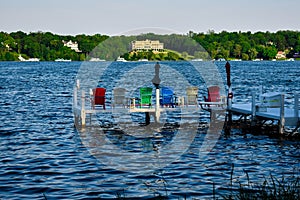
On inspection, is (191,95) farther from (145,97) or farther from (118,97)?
(118,97)

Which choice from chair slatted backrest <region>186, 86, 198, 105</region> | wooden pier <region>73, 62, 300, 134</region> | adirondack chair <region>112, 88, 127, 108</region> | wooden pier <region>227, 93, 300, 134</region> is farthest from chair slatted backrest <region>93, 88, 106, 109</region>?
wooden pier <region>227, 93, 300, 134</region>

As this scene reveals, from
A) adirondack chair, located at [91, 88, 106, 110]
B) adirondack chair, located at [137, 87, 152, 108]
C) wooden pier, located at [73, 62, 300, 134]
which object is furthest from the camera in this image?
adirondack chair, located at [137, 87, 152, 108]

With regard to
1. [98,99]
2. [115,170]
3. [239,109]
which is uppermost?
[98,99]

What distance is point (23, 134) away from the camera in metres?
25.4

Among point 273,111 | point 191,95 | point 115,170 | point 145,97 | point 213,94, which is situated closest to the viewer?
point 115,170

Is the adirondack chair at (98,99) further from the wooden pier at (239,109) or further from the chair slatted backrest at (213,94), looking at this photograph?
the chair slatted backrest at (213,94)

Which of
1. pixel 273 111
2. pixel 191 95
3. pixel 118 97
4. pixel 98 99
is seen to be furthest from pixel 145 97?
pixel 273 111

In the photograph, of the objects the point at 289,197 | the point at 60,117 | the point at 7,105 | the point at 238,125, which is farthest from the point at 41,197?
the point at 7,105

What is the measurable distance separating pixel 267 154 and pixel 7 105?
84.4 ft

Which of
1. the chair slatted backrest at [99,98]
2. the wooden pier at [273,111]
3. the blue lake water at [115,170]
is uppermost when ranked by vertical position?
the chair slatted backrest at [99,98]

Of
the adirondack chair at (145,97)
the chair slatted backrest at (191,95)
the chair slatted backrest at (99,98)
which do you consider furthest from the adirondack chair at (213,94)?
the chair slatted backrest at (99,98)

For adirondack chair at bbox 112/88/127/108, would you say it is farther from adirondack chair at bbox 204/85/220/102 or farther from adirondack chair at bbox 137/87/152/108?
adirondack chair at bbox 204/85/220/102

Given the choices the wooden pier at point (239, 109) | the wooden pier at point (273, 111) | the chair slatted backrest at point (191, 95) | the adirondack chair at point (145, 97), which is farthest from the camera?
the chair slatted backrest at point (191, 95)

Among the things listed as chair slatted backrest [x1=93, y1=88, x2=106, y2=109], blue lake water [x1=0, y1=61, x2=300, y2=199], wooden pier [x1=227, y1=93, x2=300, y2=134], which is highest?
chair slatted backrest [x1=93, y1=88, x2=106, y2=109]
